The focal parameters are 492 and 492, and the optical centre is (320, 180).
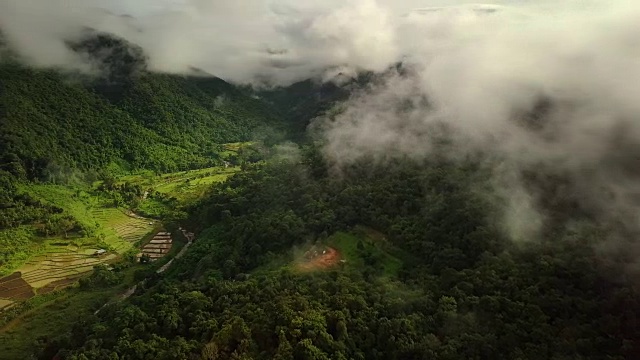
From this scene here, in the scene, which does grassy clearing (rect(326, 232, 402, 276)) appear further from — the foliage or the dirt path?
the dirt path

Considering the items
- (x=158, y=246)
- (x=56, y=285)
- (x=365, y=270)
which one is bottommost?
(x=56, y=285)

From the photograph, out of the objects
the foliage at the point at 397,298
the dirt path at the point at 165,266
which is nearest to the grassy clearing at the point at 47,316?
the dirt path at the point at 165,266

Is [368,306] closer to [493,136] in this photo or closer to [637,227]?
[637,227]

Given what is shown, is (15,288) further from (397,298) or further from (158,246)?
(397,298)

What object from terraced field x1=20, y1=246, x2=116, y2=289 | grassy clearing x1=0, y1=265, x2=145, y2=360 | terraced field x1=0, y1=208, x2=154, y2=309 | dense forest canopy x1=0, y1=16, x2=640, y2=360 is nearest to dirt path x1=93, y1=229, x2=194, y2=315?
grassy clearing x1=0, y1=265, x2=145, y2=360

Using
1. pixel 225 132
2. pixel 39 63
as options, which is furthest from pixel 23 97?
pixel 225 132

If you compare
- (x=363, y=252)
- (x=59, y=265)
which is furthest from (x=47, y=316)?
(x=363, y=252)
